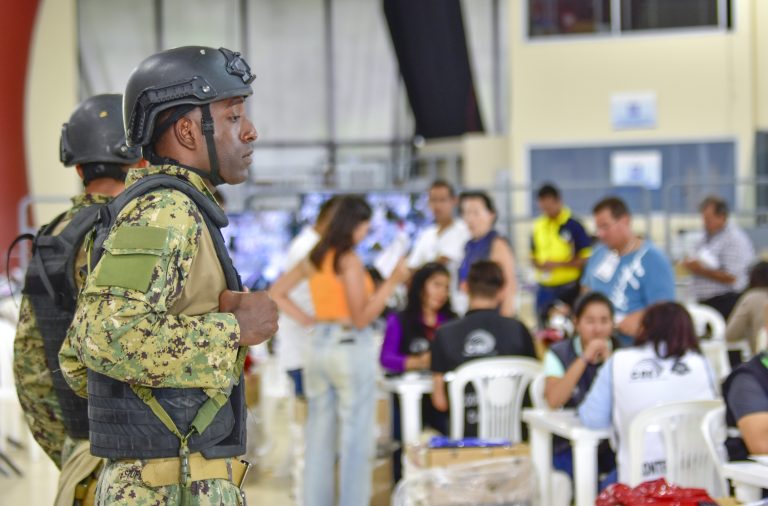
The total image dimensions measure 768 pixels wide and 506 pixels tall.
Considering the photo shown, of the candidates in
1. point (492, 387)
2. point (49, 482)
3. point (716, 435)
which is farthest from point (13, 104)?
point (716, 435)

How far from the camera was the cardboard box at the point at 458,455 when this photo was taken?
3.98 metres

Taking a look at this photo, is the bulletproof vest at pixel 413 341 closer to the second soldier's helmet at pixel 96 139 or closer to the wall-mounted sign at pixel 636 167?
the second soldier's helmet at pixel 96 139

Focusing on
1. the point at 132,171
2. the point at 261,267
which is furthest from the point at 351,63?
the point at 132,171

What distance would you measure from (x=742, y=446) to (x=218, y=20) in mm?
15019

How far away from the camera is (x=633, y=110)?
44.0ft

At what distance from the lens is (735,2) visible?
43.5 feet

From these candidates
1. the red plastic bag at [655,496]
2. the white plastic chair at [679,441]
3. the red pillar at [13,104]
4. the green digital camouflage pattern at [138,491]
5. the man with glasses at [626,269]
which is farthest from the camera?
the red pillar at [13,104]

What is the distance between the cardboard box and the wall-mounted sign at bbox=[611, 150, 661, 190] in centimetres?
970

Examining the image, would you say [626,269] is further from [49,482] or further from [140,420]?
[140,420]

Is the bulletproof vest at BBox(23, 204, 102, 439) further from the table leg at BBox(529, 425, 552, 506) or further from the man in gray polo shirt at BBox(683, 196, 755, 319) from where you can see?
the man in gray polo shirt at BBox(683, 196, 755, 319)

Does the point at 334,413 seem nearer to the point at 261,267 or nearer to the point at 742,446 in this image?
the point at 742,446

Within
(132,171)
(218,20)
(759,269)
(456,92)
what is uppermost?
(218,20)

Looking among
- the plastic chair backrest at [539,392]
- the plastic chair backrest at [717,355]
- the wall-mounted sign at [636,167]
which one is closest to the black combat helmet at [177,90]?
the plastic chair backrest at [539,392]

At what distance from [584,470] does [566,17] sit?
1010 cm
